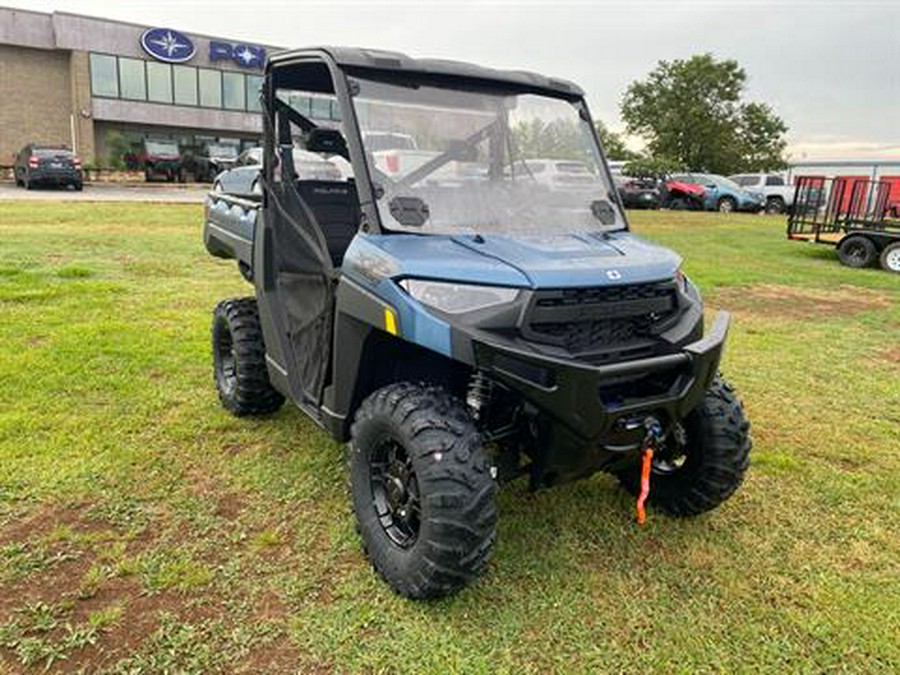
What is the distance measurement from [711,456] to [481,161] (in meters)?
1.62

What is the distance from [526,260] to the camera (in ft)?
8.46

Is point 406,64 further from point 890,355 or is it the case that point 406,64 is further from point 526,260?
point 890,355

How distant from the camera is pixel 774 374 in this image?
567 cm

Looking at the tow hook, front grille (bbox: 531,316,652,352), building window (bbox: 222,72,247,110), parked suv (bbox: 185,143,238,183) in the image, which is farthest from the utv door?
building window (bbox: 222,72,247,110)

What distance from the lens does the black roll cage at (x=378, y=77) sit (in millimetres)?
2848

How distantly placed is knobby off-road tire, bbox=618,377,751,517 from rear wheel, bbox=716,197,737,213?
2408cm

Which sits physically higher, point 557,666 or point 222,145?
point 222,145

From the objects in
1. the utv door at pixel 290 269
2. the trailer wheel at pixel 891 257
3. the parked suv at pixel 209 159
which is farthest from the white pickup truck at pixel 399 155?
the parked suv at pixel 209 159

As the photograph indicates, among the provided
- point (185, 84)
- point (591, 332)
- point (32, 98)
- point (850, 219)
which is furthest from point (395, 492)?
point (32, 98)

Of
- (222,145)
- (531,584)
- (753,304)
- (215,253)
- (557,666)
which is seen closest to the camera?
(557,666)

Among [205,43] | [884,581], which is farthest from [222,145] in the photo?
[884,581]

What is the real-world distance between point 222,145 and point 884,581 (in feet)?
122

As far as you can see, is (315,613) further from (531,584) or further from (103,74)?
(103,74)

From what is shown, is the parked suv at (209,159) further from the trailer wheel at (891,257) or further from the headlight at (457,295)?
the headlight at (457,295)
